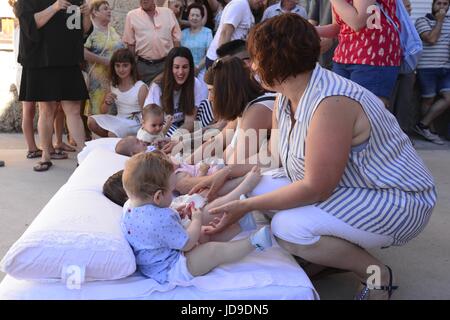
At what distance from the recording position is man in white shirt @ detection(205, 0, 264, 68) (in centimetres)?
529

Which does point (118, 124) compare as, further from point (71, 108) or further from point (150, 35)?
point (150, 35)

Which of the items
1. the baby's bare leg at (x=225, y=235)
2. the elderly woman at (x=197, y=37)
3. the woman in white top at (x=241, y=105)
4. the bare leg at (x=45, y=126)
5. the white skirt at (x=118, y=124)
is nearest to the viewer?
the baby's bare leg at (x=225, y=235)

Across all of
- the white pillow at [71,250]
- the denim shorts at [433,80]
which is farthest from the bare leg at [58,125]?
the denim shorts at [433,80]

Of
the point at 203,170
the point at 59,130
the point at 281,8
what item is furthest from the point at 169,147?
the point at 281,8

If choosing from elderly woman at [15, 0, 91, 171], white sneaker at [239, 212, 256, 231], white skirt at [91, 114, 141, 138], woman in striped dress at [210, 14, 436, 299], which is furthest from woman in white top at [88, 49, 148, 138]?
woman in striped dress at [210, 14, 436, 299]

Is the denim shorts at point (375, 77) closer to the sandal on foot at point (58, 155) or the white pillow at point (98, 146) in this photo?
the white pillow at point (98, 146)

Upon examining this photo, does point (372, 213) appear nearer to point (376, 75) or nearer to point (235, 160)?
point (235, 160)

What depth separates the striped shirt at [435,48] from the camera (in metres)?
6.44

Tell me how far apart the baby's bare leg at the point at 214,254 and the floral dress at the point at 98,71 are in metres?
3.46

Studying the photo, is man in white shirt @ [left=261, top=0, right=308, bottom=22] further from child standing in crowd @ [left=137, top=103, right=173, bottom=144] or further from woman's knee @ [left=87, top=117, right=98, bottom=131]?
child standing in crowd @ [left=137, top=103, right=173, bottom=144]

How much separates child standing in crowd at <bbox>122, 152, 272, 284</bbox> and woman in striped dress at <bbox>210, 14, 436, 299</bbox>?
17 cm

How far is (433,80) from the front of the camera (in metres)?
6.54

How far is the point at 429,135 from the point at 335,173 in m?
4.57
